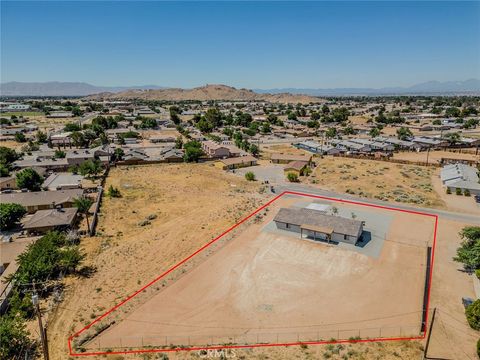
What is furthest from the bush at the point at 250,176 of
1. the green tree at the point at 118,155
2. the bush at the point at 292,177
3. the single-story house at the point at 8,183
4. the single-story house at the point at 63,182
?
the single-story house at the point at 8,183

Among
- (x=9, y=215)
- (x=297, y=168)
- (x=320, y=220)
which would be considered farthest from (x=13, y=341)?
(x=297, y=168)

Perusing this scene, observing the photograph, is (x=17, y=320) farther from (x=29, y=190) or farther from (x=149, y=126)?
(x=149, y=126)

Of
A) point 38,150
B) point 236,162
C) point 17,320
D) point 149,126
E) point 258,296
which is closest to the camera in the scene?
point 17,320

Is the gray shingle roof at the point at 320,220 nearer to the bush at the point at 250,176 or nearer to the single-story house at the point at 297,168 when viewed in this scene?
the bush at the point at 250,176

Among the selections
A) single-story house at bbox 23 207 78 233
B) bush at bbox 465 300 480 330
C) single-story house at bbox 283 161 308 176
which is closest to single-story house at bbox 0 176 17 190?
single-story house at bbox 23 207 78 233

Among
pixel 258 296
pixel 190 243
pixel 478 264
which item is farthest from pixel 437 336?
pixel 190 243

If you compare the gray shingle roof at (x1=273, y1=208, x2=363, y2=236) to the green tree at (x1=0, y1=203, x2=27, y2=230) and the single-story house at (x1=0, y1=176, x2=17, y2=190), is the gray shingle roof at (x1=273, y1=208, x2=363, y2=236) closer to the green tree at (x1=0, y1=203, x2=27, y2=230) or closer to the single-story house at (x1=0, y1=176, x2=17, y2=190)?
the green tree at (x1=0, y1=203, x2=27, y2=230)
